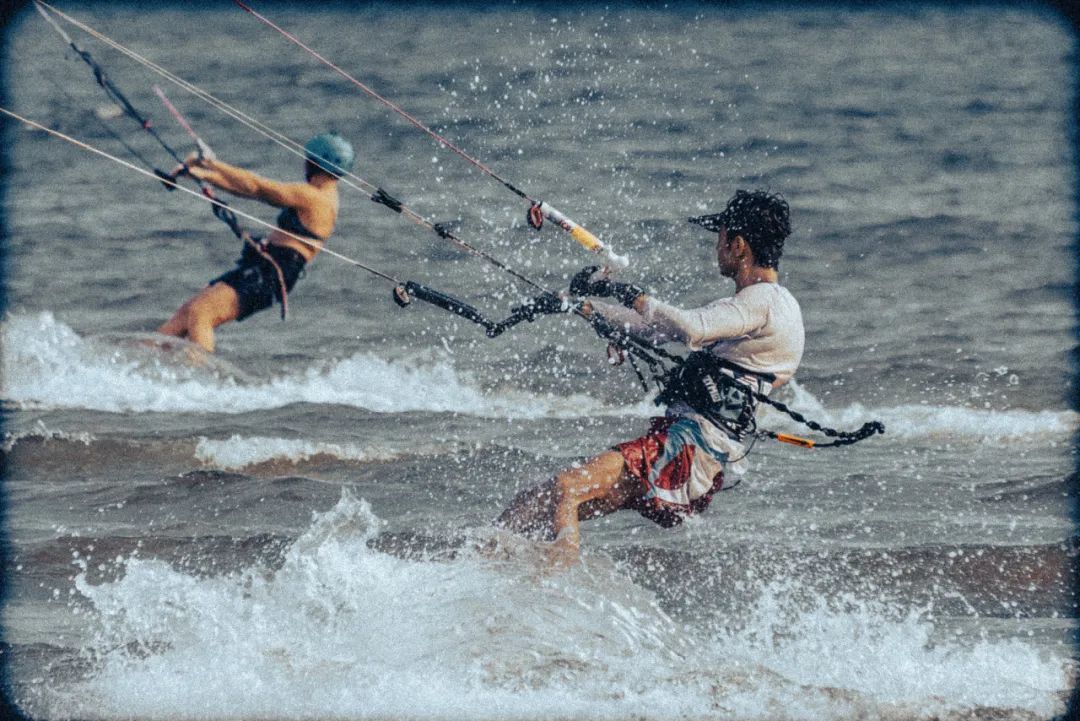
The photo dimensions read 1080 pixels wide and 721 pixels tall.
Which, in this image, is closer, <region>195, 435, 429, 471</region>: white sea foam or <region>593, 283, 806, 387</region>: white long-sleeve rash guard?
<region>593, 283, 806, 387</region>: white long-sleeve rash guard

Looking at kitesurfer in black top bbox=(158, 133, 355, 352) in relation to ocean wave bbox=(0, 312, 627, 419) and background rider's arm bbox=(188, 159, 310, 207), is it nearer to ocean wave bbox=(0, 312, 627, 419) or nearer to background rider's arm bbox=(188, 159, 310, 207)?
background rider's arm bbox=(188, 159, 310, 207)

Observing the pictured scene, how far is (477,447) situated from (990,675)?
4817 millimetres

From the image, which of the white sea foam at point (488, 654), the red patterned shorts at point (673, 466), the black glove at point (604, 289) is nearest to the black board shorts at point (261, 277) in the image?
the white sea foam at point (488, 654)

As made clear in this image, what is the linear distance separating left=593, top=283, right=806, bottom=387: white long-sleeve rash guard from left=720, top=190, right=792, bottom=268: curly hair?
15 cm

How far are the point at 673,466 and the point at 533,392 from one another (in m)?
5.68

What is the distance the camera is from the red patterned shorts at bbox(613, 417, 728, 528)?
655cm

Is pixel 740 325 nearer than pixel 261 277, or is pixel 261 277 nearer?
pixel 740 325

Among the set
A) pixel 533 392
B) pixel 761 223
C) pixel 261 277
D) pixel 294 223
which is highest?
pixel 761 223

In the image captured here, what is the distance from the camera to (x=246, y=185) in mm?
9523

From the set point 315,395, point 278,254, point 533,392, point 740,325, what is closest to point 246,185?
point 278,254

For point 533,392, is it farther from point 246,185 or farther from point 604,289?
point 604,289

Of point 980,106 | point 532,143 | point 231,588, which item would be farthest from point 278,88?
point 231,588

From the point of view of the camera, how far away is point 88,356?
12.1m

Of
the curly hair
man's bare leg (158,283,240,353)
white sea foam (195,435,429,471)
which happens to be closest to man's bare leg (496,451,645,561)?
the curly hair
